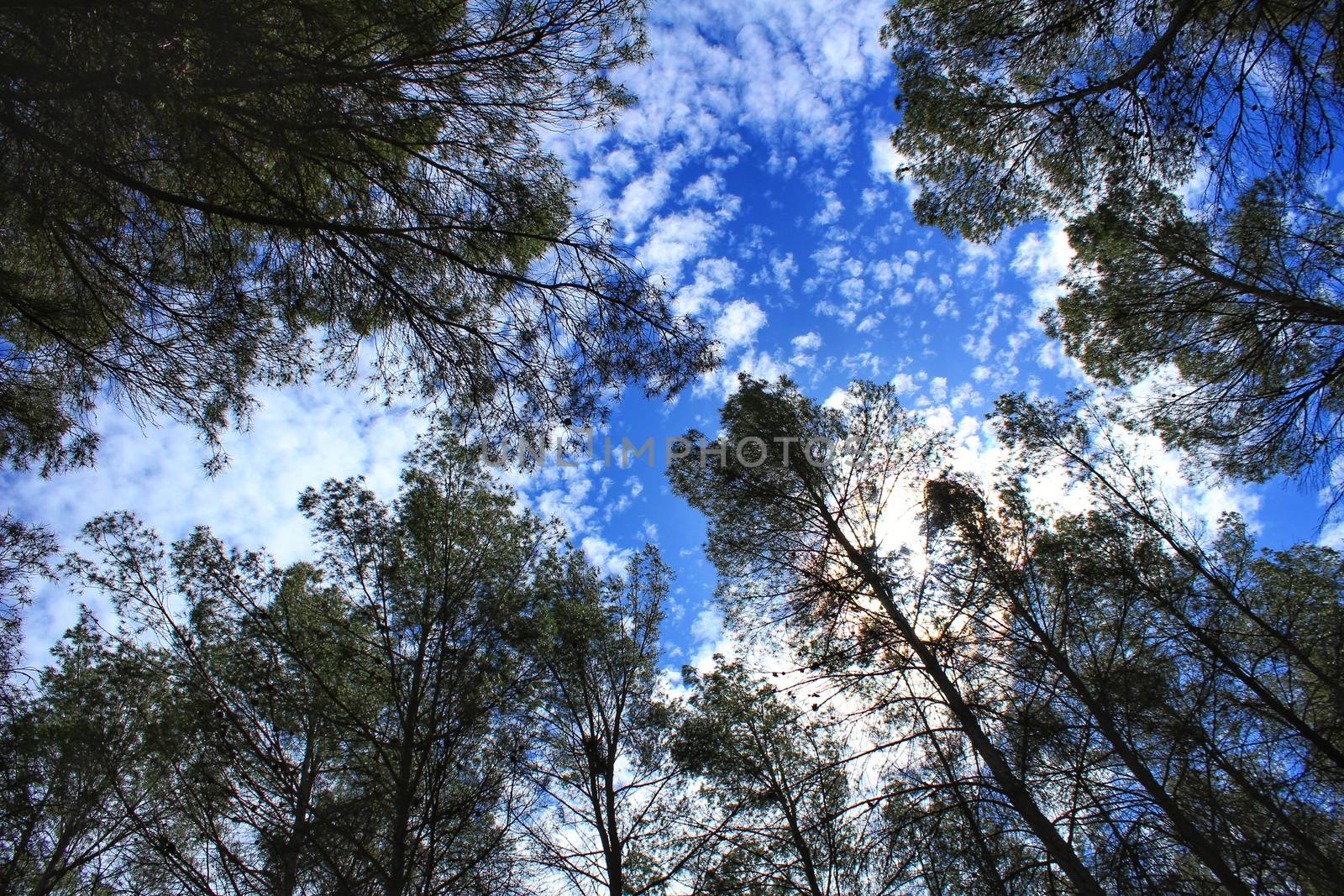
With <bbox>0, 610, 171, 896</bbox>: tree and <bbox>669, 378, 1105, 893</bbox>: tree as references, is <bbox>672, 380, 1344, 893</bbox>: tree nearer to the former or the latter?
<bbox>669, 378, 1105, 893</bbox>: tree

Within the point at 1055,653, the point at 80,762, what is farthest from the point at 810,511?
the point at 80,762

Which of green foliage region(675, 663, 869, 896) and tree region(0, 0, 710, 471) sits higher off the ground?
tree region(0, 0, 710, 471)

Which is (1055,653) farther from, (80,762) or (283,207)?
(80,762)

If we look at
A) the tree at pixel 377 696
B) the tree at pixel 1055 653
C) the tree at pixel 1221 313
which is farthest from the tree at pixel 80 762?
the tree at pixel 1221 313

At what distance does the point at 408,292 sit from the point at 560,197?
164 cm

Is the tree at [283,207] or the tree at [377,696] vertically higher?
the tree at [283,207]

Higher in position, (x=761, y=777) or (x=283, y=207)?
(x=283, y=207)

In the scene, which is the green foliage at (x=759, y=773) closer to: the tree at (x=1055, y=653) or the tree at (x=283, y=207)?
the tree at (x=1055, y=653)

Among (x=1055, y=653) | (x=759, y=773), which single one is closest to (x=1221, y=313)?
(x=1055, y=653)

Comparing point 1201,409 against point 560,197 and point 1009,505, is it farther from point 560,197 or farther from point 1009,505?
point 560,197

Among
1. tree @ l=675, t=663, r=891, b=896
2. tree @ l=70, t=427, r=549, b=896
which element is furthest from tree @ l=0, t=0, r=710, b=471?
tree @ l=675, t=663, r=891, b=896

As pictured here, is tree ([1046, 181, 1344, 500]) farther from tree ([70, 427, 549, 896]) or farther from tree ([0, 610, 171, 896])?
tree ([0, 610, 171, 896])

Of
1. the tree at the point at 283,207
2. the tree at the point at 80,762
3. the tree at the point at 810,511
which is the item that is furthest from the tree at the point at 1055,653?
the tree at the point at 80,762

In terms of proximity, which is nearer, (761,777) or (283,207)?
(283,207)
